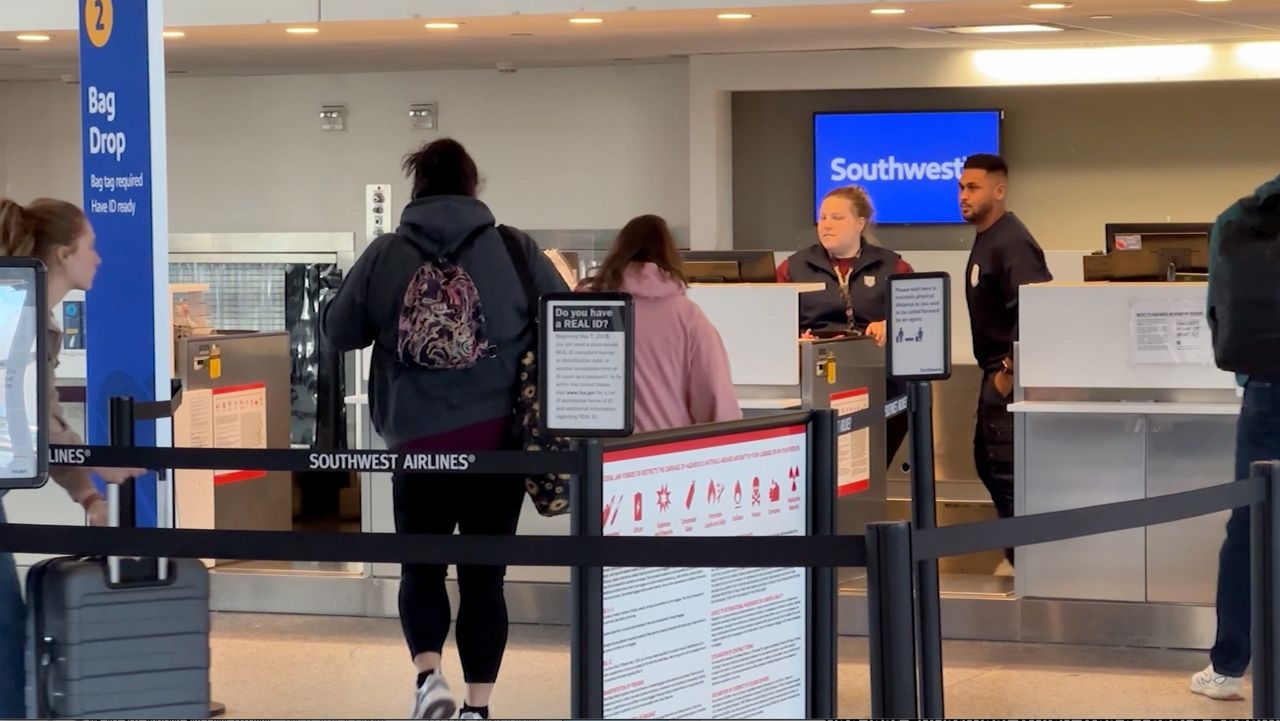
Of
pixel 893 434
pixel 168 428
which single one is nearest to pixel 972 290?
pixel 893 434

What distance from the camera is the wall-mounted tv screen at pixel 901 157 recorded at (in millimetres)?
9336

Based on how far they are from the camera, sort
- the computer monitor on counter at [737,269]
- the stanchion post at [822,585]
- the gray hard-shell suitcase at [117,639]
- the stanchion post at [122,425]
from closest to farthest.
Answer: the stanchion post at [822,585] < the gray hard-shell suitcase at [117,639] < the stanchion post at [122,425] < the computer monitor on counter at [737,269]

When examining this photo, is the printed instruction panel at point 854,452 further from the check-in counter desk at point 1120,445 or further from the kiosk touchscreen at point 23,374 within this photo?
the kiosk touchscreen at point 23,374

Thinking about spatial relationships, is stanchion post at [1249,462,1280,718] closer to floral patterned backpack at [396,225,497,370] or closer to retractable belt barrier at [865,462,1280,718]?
retractable belt barrier at [865,462,1280,718]

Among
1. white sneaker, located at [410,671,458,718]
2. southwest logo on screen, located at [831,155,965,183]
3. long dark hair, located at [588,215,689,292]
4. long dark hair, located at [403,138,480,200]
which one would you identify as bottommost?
white sneaker, located at [410,671,458,718]

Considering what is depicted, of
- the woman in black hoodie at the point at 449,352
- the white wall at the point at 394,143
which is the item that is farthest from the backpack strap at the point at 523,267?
the white wall at the point at 394,143

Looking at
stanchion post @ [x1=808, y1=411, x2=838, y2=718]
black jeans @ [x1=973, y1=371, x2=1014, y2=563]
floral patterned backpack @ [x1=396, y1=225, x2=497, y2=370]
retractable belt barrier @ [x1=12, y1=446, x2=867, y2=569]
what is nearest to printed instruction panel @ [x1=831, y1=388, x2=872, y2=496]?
black jeans @ [x1=973, y1=371, x2=1014, y2=563]

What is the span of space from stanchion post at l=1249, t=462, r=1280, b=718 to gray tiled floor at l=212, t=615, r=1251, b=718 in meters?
1.96

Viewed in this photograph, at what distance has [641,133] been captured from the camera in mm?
9359

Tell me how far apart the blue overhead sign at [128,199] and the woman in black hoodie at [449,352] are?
1.42 ft

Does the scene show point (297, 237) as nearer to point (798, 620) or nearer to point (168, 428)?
point (168, 428)

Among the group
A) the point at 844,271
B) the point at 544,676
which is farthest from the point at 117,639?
the point at 844,271

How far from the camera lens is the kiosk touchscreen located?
2.78 m

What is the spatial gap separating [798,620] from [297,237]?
23.4 feet
